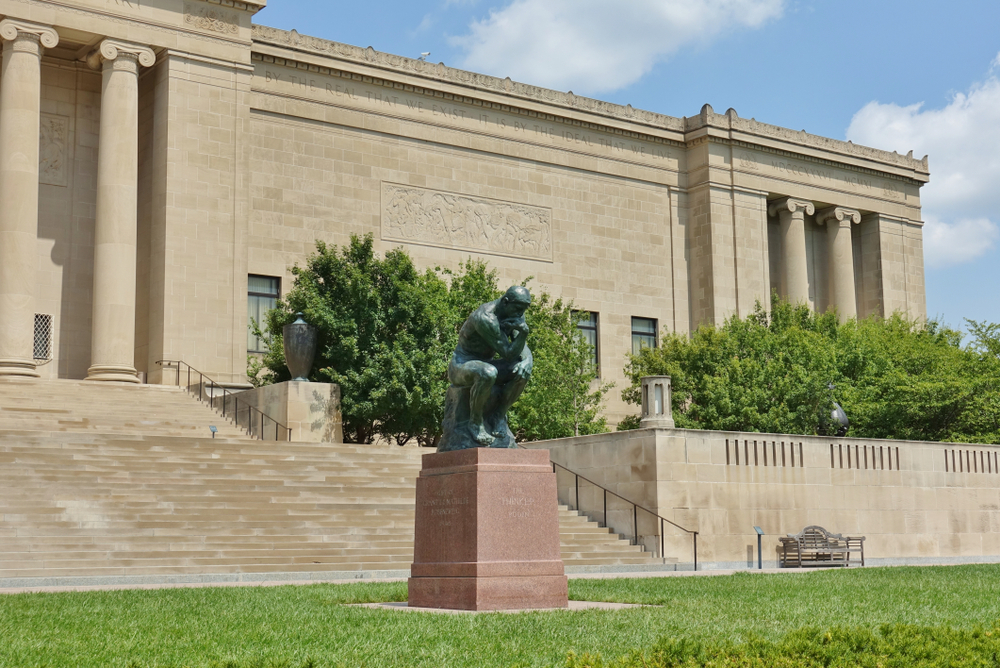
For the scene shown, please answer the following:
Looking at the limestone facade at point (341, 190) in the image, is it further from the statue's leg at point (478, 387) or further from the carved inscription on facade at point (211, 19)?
the statue's leg at point (478, 387)

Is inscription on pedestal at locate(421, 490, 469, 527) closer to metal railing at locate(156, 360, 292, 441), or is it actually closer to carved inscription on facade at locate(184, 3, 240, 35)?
metal railing at locate(156, 360, 292, 441)

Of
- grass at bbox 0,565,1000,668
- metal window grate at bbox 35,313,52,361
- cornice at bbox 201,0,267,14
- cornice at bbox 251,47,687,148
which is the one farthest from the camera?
cornice at bbox 251,47,687,148

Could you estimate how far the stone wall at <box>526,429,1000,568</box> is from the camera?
2509 cm

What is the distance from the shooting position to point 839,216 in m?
52.5

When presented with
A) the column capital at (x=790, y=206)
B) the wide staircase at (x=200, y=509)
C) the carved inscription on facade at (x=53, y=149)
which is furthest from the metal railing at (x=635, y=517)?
the column capital at (x=790, y=206)

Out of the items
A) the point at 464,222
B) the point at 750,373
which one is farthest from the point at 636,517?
the point at 464,222

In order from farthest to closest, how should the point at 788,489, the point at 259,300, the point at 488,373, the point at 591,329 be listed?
the point at 591,329, the point at 259,300, the point at 788,489, the point at 488,373

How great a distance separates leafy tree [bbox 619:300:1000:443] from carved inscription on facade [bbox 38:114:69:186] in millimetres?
19836

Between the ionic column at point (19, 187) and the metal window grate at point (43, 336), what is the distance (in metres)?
1.87

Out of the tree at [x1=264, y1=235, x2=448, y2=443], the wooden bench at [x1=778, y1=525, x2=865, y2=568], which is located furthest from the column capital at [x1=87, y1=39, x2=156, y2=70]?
the wooden bench at [x1=778, y1=525, x2=865, y2=568]

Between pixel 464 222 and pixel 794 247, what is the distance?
1593cm

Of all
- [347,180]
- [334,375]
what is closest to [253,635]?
[334,375]

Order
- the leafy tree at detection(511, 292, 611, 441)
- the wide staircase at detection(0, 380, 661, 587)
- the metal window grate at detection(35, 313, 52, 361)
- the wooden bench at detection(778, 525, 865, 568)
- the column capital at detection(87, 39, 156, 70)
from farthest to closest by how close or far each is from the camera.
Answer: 1. the metal window grate at detection(35, 313, 52, 361)
2. the column capital at detection(87, 39, 156, 70)
3. the leafy tree at detection(511, 292, 611, 441)
4. the wooden bench at detection(778, 525, 865, 568)
5. the wide staircase at detection(0, 380, 661, 587)

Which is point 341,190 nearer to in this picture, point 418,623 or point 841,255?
point 841,255
